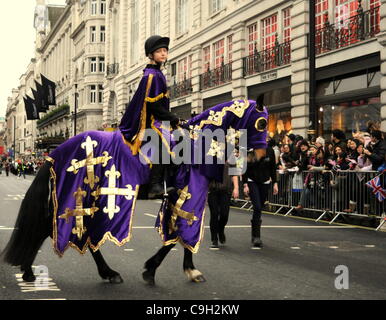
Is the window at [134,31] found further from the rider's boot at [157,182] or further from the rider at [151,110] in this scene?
the rider's boot at [157,182]

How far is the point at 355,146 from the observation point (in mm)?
13664

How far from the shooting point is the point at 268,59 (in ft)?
86.6

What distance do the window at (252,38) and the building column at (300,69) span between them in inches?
166

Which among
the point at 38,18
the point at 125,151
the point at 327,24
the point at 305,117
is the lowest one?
the point at 125,151

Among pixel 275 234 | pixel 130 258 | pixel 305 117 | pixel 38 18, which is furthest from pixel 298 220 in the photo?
pixel 38 18

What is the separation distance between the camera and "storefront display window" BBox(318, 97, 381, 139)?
63.1 feet

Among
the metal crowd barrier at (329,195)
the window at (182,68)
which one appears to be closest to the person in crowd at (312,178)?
the metal crowd barrier at (329,195)

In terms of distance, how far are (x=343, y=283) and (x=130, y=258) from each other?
8.90 ft

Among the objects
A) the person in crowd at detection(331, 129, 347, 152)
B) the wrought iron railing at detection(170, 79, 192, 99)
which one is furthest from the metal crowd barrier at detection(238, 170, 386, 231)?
the wrought iron railing at detection(170, 79, 192, 99)

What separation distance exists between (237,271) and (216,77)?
84.0 ft

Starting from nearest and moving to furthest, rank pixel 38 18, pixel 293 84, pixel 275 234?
pixel 275 234
pixel 293 84
pixel 38 18

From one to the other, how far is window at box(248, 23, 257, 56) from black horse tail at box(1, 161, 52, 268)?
22790 millimetres

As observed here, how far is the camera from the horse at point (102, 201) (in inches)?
227

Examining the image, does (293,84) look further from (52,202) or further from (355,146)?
(52,202)
